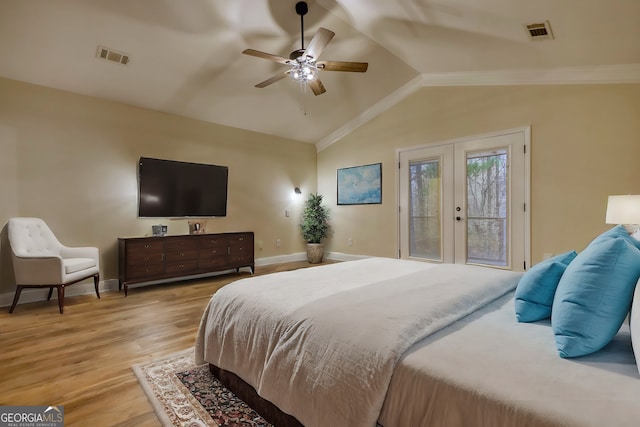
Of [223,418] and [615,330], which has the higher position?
[615,330]

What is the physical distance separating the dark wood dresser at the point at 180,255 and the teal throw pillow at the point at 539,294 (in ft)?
13.8

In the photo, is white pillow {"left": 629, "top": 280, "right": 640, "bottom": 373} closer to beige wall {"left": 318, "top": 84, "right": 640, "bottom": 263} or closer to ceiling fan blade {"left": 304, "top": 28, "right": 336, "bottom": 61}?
ceiling fan blade {"left": 304, "top": 28, "right": 336, "bottom": 61}

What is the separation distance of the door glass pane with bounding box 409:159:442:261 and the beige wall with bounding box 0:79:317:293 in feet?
9.50

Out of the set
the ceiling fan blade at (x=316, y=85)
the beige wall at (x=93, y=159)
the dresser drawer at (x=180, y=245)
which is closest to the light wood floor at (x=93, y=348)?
the dresser drawer at (x=180, y=245)

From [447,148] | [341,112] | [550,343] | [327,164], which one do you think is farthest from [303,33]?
[550,343]

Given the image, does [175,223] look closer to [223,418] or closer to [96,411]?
[96,411]

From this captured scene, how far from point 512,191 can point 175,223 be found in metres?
4.88

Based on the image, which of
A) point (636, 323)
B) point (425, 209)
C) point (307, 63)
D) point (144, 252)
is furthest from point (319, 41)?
point (144, 252)

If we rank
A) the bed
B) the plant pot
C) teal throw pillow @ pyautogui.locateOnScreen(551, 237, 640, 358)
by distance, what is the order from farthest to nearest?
1. the plant pot
2. teal throw pillow @ pyautogui.locateOnScreen(551, 237, 640, 358)
3. the bed

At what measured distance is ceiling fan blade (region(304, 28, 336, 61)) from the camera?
2.92 metres

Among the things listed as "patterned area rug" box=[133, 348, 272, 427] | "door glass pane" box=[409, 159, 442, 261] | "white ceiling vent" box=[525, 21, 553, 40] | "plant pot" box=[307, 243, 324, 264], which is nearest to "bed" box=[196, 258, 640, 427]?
"patterned area rug" box=[133, 348, 272, 427]

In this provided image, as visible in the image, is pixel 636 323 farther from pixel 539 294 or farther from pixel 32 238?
pixel 32 238

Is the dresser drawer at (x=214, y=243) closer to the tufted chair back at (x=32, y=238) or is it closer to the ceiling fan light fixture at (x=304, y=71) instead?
the tufted chair back at (x=32, y=238)

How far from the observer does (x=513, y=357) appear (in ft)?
3.26
